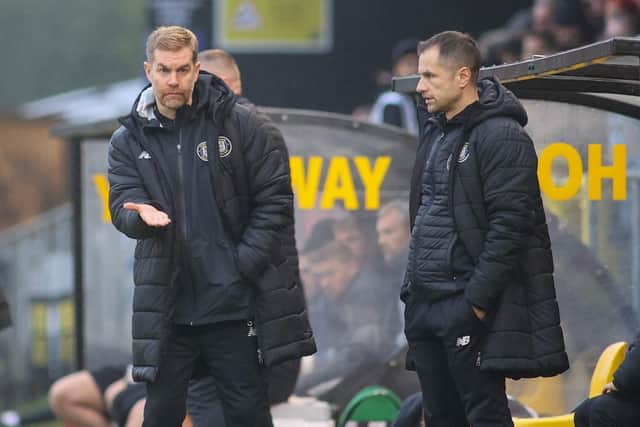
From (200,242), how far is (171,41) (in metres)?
0.76

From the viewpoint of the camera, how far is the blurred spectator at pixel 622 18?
1030cm

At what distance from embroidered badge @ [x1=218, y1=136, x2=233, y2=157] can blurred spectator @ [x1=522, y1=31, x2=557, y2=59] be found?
4.98 meters

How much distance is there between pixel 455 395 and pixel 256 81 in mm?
7714

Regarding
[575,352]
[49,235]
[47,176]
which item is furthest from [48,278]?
[575,352]

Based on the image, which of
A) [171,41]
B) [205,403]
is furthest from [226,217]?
[205,403]

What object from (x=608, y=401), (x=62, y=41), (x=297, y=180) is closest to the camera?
(x=608, y=401)

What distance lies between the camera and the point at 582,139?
678 centimetres

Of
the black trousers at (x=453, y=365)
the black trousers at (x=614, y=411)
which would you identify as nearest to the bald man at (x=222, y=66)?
the black trousers at (x=453, y=365)

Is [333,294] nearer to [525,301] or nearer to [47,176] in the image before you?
[525,301]

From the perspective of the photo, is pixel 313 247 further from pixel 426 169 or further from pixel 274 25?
pixel 274 25

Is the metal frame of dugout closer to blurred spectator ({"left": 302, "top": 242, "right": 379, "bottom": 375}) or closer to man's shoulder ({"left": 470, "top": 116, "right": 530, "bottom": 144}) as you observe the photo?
man's shoulder ({"left": 470, "top": 116, "right": 530, "bottom": 144})

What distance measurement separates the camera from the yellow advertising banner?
43.0 feet

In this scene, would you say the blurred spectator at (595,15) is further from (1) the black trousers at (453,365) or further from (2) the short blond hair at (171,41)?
(1) the black trousers at (453,365)

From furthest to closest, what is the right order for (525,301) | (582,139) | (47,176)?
(47,176) < (582,139) < (525,301)
